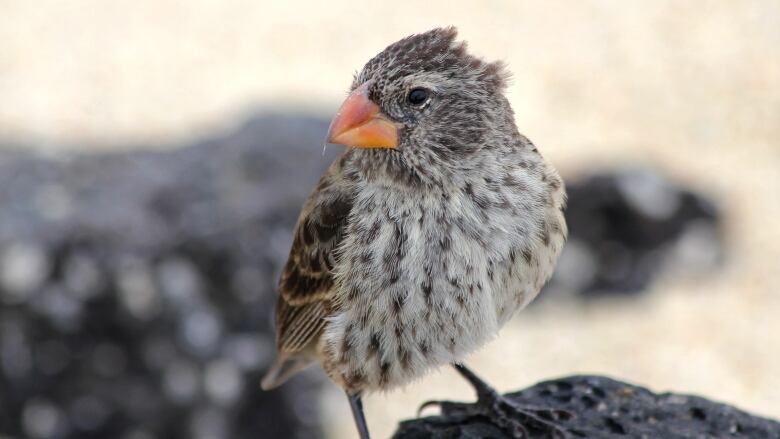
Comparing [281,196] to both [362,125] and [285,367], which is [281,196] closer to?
[285,367]

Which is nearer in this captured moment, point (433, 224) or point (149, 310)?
point (433, 224)

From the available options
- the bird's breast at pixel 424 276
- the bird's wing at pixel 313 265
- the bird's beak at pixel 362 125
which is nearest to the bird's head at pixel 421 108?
the bird's beak at pixel 362 125

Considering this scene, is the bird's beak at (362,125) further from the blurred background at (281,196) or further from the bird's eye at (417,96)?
the blurred background at (281,196)

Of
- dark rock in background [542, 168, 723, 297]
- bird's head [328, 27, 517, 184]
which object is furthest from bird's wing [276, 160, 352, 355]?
dark rock in background [542, 168, 723, 297]

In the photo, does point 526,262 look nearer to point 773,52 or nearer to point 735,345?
point 735,345

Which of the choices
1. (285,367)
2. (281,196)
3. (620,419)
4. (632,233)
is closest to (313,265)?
(285,367)

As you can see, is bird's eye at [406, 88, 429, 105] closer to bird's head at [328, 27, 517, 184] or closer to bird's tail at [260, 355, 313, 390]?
bird's head at [328, 27, 517, 184]

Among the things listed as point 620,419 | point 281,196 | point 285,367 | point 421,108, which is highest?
point 421,108
